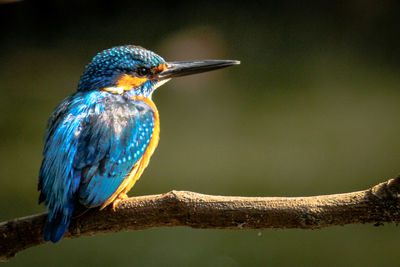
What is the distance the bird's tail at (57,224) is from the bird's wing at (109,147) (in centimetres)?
6

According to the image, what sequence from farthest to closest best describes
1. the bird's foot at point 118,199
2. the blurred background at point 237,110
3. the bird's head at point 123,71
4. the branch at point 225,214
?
the blurred background at point 237,110
the bird's head at point 123,71
the bird's foot at point 118,199
the branch at point 225,214

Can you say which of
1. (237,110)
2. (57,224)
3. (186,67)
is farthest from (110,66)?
(237,110)

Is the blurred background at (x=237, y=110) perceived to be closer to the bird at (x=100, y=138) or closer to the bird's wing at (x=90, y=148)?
the bird at (x=100, y=138)

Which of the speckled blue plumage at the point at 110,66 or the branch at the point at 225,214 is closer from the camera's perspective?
the branch at the point at 225,214

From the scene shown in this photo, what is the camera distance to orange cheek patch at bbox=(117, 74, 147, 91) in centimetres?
203

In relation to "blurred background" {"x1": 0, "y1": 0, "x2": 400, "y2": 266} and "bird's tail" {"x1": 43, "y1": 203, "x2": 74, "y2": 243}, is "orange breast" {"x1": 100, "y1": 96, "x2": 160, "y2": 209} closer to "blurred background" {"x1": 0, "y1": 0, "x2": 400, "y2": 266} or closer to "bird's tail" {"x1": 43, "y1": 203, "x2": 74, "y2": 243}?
"bird's tail" {"x1": 43, "y1": 203, "x2": 74, "y2": 243}

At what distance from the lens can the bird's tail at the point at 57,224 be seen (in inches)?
58.9

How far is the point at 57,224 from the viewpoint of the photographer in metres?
1.52

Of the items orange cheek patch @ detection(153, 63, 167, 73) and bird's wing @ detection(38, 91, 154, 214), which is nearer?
bird's wing @ detection(38, 91, 154, 214)

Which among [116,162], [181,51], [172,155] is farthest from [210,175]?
[116,162]

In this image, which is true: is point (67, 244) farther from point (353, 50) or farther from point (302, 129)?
point (353, 50)

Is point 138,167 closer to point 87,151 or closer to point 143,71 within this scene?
point 87,151

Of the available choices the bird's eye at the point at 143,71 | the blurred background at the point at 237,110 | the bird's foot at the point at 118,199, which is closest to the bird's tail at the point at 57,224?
the bird's foot at the point at 118,199

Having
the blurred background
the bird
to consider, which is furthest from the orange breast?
the blurred background
